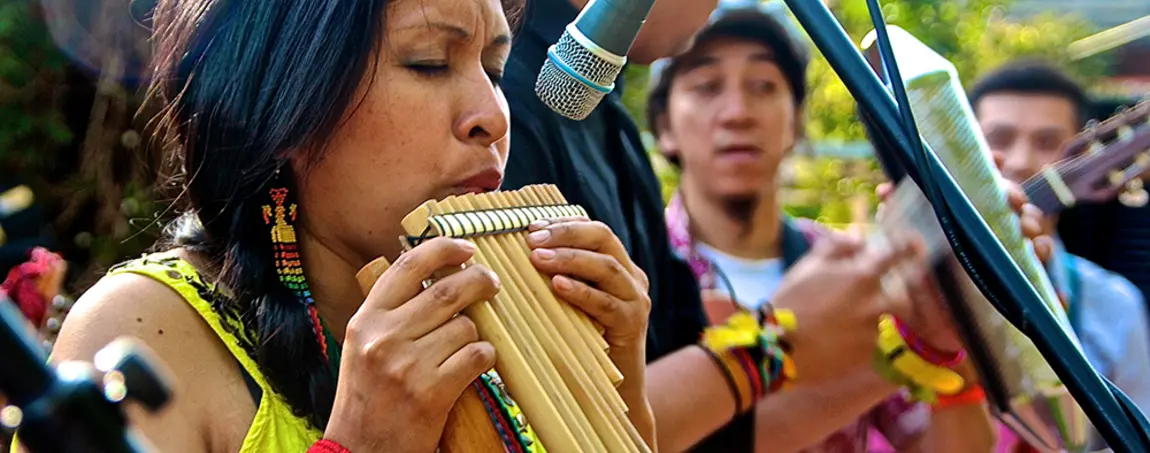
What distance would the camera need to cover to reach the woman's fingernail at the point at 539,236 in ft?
4.78

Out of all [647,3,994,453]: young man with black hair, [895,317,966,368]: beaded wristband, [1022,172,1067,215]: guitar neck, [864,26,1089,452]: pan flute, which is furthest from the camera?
[1022,172,1067,215]: guitar neck

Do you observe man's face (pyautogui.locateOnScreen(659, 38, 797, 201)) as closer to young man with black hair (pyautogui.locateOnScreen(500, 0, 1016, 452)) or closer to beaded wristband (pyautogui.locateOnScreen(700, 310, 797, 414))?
young man with black hair (pyautogui.locateOnScreen(500, 0, 1016, 452))

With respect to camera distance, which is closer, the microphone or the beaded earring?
the microphone

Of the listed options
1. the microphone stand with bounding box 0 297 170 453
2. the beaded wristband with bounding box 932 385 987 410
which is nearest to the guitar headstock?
the beaded wristband with bounding box 932 385 987 410

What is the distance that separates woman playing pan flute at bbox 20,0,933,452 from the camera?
1.42m

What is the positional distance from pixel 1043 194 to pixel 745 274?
3.90ft

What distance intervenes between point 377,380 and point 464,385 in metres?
0.10

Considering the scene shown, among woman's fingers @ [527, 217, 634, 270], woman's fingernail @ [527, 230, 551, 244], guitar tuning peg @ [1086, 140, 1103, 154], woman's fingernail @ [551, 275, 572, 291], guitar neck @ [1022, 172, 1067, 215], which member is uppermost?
woman's fingernail @ [527, 230, 551, 244]

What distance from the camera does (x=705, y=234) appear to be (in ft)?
11.1

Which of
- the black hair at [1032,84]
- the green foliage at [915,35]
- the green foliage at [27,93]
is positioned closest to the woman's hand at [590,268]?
the black hair at [1032,84]

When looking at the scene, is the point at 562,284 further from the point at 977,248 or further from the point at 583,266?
the point at 977,248

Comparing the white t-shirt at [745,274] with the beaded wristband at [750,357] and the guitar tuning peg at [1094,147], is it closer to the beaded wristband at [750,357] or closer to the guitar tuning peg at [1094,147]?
the beaded wristband at [750,357]

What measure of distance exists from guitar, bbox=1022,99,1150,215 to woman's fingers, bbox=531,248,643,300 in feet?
8.86

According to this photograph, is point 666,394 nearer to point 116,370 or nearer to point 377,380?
point 377,380
